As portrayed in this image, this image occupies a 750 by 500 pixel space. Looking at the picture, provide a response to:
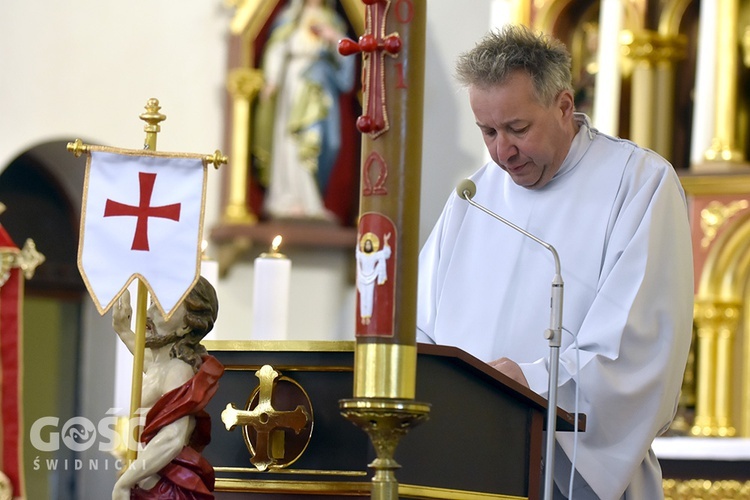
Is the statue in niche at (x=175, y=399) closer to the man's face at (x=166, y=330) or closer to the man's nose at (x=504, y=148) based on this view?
the man's face at (x=166, y=330)

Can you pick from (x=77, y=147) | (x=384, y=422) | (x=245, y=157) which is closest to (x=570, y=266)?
(x=384, y=422)

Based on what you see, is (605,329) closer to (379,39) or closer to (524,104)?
(524,104)

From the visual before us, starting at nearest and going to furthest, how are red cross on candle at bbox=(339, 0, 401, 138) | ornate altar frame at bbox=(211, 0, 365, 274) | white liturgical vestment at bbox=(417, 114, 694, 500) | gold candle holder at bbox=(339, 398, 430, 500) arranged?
gold candle holder at bbox=(339, 398, 430, 500), red cross on candle at bbox=(339, 0, 401, 138), white liturgical vestment at bbox=(417, 114, 694, 500), ornate altar frame at bbox=(211, 0, 365, 274)

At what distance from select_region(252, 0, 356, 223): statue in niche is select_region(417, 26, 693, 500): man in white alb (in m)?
6.12

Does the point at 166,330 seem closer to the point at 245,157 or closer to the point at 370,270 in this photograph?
the point at 370,270

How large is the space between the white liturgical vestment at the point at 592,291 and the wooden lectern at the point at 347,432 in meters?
0.32

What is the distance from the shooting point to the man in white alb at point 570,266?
3164mm

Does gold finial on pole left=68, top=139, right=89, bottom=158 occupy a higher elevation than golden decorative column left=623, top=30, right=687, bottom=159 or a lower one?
lower

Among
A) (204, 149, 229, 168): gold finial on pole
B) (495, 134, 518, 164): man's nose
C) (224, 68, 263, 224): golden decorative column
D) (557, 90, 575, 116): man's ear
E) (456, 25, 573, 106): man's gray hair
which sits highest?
(224, 68, 263, 224): golden decorative column

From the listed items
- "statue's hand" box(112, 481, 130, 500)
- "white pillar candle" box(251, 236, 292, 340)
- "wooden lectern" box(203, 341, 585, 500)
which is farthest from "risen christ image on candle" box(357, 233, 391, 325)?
"white pillar candle" box(251, 236, 292, 340)

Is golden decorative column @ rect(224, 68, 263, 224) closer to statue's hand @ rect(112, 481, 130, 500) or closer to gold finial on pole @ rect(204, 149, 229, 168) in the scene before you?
gold finial on pole @ rect(204, 149, 229, 168)

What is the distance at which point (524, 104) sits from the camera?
11.1 feet

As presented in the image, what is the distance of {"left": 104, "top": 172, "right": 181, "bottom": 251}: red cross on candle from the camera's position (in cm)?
262

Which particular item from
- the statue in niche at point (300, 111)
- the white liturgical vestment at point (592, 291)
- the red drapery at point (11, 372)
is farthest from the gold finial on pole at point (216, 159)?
the statue in niche at point (300, 111)
